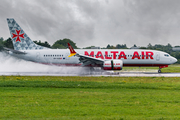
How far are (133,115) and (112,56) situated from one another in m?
21.6

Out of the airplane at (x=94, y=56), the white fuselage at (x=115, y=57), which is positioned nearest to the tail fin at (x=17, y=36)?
the airplane at (x=94, y=56)

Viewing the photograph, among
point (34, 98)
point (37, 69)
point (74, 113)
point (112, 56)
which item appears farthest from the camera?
point (37, 69)

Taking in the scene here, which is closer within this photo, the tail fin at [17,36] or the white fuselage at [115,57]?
the white fuselage at [115,57]

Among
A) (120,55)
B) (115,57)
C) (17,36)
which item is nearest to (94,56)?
(115,57)

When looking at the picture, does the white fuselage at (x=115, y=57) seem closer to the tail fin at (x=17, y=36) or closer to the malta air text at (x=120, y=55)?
the malta air text at (x=120, y=55)

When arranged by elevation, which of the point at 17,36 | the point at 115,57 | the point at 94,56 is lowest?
the point at 115,57

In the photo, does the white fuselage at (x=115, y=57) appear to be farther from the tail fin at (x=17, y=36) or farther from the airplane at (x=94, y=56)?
the tail fin at (x=17, y=36)

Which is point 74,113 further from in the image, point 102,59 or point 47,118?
point 102,59

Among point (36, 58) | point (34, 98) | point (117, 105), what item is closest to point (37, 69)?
point (36, 58)

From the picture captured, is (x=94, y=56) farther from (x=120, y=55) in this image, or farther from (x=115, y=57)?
(x=120, y=55)

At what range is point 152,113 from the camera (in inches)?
299

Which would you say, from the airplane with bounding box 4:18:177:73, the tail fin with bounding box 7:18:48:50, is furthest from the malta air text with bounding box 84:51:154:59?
the tail fin with bounding box 7:18:48:50

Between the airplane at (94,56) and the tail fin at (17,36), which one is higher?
the tail fin at (17,36)

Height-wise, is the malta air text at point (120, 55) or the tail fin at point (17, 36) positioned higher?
the tail fin at point (17, 36)
